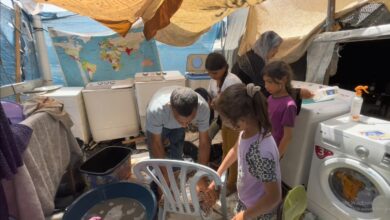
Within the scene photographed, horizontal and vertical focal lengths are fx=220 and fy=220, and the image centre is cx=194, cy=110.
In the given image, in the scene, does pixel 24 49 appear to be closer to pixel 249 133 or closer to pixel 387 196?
pixel 249 133

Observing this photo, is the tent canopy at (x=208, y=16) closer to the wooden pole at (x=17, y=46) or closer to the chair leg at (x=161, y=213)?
the chair leg at (x=161, y=213)

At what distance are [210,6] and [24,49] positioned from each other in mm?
2349

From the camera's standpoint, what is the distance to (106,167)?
7.25 feet

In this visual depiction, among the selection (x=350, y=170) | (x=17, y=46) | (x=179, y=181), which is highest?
(x=17, y=46)

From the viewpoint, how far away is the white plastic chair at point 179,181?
116cm

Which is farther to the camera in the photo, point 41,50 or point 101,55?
point 101,55

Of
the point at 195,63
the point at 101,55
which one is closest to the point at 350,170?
the point at 195,63

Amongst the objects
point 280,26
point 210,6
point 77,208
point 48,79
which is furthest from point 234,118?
point 48,79

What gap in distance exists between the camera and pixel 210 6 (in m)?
2.09

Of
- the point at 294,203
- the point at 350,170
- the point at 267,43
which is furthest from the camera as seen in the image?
the point at 267,43

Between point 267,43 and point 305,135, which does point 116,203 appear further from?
point 267,43

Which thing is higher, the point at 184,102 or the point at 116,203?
the point at 184,102

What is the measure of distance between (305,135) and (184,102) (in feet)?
3.68

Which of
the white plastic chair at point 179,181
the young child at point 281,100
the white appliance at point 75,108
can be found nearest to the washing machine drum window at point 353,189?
the young child at point 281,100
